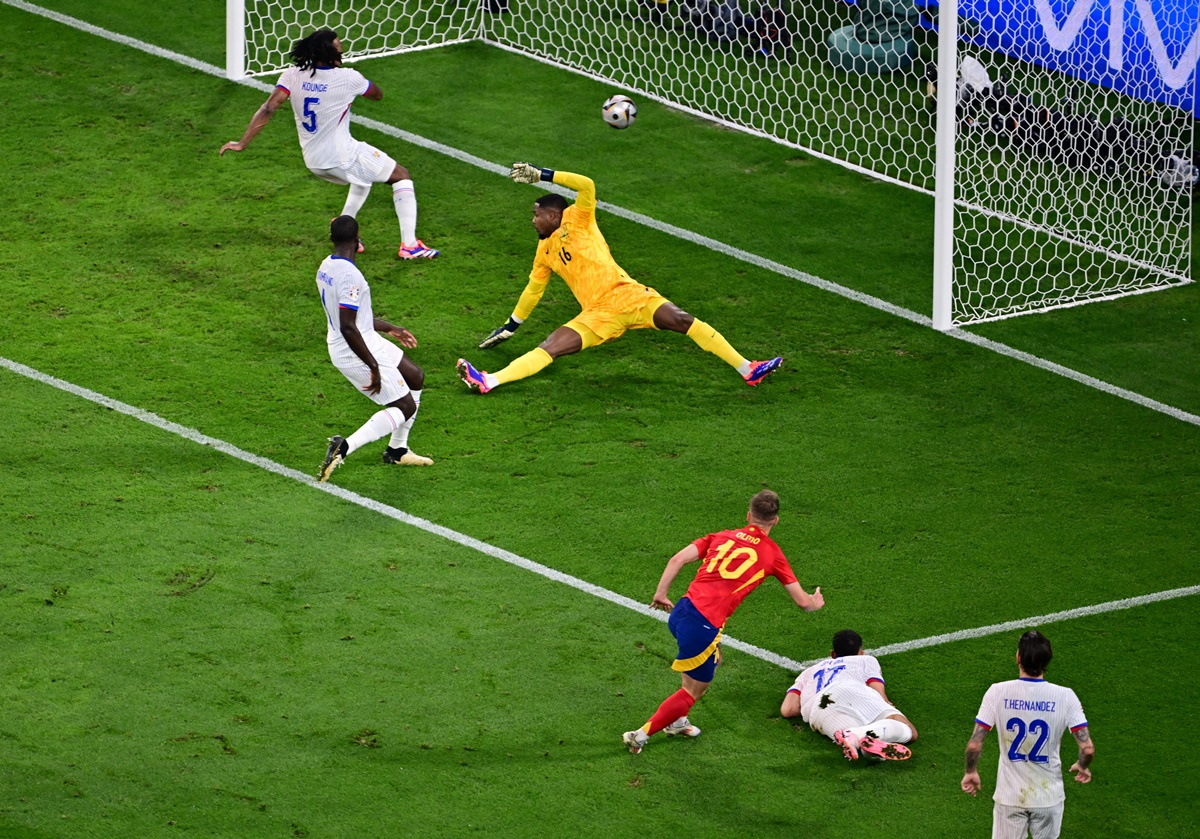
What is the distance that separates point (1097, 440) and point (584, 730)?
5.42 metres

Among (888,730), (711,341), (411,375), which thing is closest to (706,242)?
(711,341)

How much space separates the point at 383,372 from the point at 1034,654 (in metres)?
5.30

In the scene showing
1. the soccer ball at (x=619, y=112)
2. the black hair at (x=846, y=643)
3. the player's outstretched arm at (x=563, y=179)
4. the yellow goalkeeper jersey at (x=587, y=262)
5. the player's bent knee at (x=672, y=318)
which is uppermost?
the soccer ball at (x=619, y=112)

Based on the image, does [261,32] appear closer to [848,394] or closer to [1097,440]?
[848,394]

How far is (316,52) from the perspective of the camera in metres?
14.6

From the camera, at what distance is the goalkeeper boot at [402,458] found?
12.9 metres

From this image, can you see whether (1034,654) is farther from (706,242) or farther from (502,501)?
(706,242)

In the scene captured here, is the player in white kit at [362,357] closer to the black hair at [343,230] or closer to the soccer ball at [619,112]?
the black hair at [343,230]

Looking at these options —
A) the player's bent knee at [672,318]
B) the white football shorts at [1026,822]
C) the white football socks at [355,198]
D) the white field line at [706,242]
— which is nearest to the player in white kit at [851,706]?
the white football shorts at [1026,822]

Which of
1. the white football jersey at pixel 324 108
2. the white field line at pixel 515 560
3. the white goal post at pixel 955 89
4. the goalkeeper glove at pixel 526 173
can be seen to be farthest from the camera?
the white goal post at pixel 955 89

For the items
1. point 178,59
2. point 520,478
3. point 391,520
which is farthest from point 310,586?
point 178,59

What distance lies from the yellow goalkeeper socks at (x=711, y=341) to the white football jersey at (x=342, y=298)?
2.81 metres

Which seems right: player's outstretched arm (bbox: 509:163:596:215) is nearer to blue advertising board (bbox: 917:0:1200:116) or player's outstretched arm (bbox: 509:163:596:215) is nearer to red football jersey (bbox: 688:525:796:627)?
red football jersey (bbox: 688:525:796:627)

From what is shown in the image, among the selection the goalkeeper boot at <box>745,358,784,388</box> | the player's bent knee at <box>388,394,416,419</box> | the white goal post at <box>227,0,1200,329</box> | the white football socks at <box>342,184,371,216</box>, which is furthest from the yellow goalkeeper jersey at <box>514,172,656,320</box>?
the white goal post at <box>227,0,1200,329</box>
